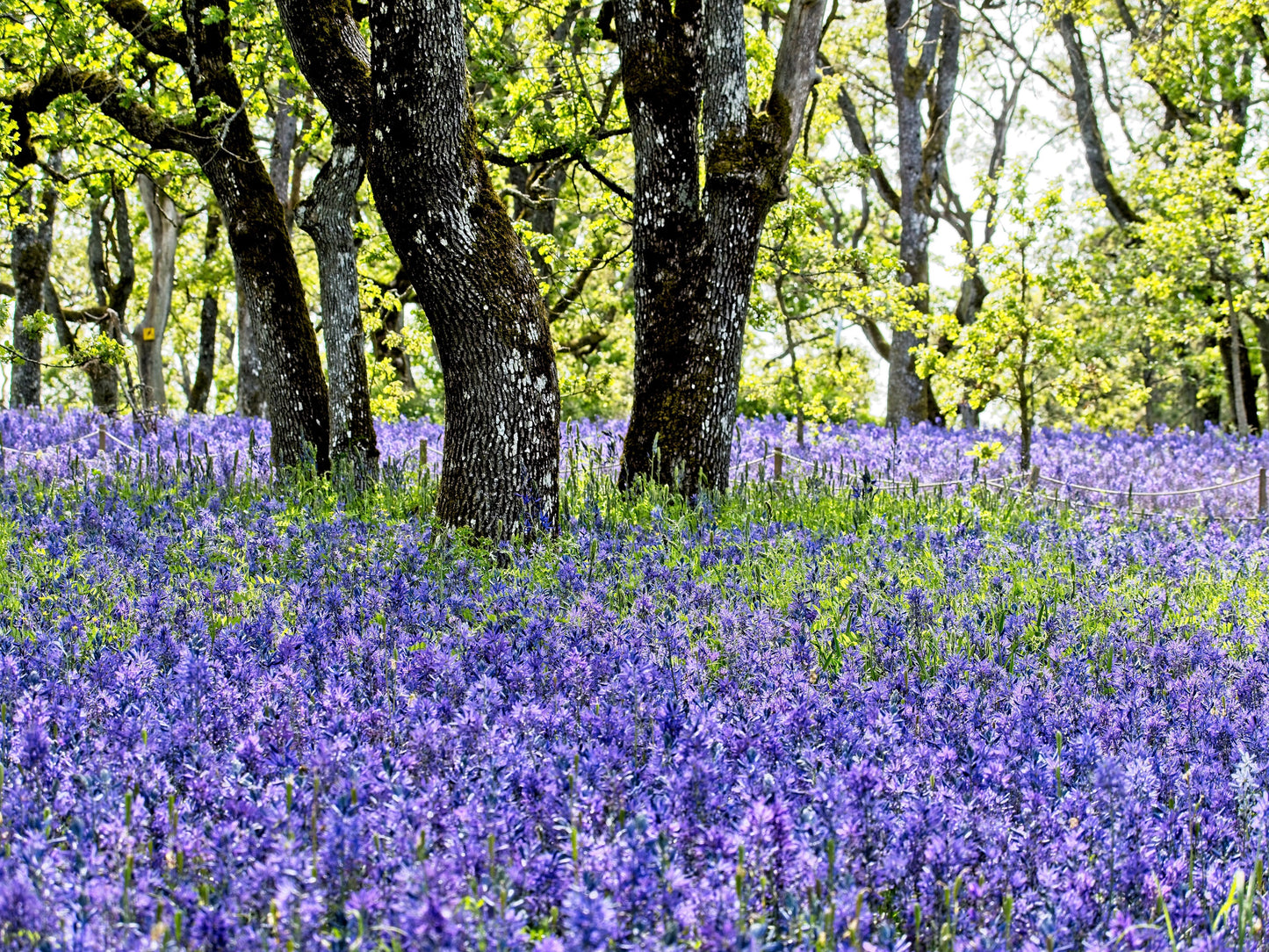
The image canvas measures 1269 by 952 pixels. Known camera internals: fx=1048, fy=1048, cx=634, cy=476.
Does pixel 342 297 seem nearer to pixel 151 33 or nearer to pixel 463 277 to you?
pixel 151 33

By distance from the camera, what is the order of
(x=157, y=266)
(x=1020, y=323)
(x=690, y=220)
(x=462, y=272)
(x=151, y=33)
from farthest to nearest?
(x=157, y=266), (x=1020, y=323), (x=151, y=33), (x=690, y=220), (x=462, y=272)

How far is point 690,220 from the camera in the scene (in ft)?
27.1

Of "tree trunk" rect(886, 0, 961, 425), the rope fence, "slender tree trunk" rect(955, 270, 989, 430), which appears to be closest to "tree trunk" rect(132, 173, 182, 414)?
the rope fence

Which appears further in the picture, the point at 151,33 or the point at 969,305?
the point at 969,305

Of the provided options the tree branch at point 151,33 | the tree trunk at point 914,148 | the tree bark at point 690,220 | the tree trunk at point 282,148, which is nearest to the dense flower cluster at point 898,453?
the tree bark at point 690,220

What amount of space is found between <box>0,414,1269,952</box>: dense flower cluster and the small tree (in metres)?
7.37

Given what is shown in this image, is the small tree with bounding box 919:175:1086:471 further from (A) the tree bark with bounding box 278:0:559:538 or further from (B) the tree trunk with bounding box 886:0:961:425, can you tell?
(B) the tree trunk with bounding box 886:0:961:425

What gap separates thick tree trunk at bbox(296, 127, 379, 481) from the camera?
9.38 meters

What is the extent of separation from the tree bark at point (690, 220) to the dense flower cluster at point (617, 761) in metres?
3.12

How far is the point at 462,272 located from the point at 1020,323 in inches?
311

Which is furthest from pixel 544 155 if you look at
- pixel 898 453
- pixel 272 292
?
pixel 898 453

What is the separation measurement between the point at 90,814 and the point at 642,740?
1.30 m

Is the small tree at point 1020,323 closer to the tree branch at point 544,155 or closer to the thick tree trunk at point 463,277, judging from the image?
the tree branch at point 544,155

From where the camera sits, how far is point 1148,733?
3.20 metres
